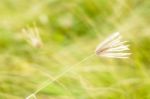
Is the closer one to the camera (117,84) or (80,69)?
(117,84)

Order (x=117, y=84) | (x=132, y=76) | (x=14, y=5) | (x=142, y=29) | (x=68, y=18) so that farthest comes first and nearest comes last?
(x=14, y=5)
(x=68, y=18)
(x=142, y=29)
(x=132, y=76)
(x=117, y=84)

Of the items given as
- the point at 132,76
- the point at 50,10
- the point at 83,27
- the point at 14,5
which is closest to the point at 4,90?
the point at 132,76

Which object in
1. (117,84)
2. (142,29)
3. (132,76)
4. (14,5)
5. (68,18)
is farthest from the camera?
(14,5)

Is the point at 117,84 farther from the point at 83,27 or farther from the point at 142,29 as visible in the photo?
the point at 83,27

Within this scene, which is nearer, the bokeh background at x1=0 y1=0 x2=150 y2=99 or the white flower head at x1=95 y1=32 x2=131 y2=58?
the white flower head at x1=95 y1=32 x2=131 y2=58

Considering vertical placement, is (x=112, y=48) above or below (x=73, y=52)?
below

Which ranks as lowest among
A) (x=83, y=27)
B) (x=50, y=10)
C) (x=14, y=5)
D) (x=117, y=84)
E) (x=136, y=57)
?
(x=117, y=84)

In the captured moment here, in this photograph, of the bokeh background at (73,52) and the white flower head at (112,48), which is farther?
the bokeh background at (73,52)

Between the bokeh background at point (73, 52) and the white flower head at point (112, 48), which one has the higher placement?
the bokeh background at point (73, 52)
